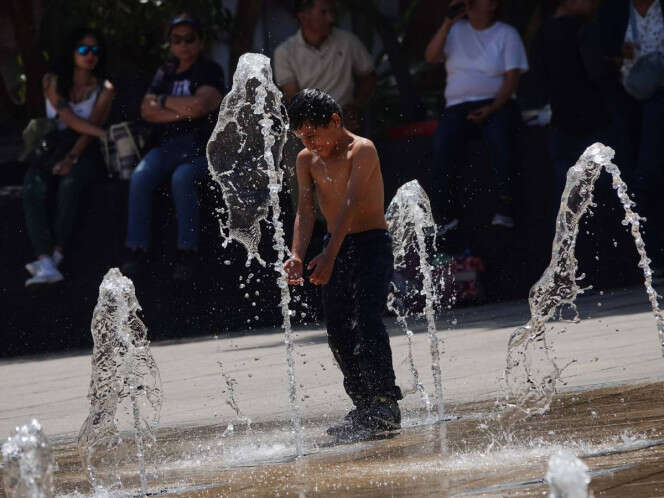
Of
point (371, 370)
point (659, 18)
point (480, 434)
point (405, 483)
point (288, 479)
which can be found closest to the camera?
point (405, 483)

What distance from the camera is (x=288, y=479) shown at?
4.12 metres

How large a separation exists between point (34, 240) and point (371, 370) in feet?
15.6

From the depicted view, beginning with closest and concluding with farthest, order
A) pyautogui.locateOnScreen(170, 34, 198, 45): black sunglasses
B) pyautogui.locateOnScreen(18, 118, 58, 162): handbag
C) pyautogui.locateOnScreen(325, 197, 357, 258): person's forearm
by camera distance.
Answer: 1. pyautogui.locateOnScreen(325, 197, 357, 258): person's forearm
2. pyautogui.locateOnScreen(170, 34, 198, 45): black sunglasses
3. pyautogui.locateOnScreen(18, 118, 58, 162): handbag

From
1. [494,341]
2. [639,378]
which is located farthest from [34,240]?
[639,378]

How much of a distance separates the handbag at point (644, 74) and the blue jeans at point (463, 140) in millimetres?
826

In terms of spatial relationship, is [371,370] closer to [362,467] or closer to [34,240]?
[362,467]

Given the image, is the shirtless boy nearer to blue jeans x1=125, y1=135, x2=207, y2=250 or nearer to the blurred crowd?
the blurred crowd

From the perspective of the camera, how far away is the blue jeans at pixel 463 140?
9.30 m

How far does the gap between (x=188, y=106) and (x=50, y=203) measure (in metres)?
1.29

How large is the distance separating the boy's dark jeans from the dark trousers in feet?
14.7

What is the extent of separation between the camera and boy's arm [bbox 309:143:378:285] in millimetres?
5176

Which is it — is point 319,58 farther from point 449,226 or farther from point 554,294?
point 554,294

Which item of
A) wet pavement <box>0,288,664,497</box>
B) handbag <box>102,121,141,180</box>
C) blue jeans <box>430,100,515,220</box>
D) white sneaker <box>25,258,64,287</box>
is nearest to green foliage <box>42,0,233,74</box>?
handbag <box>102,121,141,180</box>

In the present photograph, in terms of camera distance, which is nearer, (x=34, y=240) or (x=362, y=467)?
(x=362, y=467)
